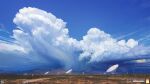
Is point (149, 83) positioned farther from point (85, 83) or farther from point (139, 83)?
point (85, 83)

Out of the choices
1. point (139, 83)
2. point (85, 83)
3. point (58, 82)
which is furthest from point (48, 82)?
point (139, 83)

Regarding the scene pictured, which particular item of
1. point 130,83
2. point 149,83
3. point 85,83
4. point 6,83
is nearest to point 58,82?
point 85,83

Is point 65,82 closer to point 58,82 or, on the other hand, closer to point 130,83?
point 58,82

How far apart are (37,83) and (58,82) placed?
362cm

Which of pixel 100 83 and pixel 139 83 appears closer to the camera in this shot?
pixel 139 83

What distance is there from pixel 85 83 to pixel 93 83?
49.7 inches

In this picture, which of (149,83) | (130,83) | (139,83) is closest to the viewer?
(149,83)

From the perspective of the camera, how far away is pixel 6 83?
47656 mm

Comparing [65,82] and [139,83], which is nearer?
A: [139,83]

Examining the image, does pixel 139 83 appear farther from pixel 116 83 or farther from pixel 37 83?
pixel 37 83

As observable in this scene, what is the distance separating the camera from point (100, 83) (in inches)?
1987

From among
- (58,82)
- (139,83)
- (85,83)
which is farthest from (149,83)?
(58,82)

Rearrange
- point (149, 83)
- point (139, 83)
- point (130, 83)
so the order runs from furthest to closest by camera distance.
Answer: point (130, 83) < point (139, 83) < point (149, 83)

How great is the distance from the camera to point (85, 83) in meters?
48.6
